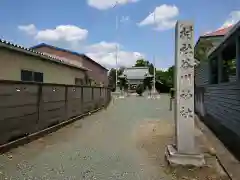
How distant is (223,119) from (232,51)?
264 cm

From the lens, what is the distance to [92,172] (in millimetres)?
5016

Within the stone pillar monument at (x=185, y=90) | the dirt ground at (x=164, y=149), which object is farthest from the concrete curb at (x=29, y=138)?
the stone pillar monument at (x=185, y=90)

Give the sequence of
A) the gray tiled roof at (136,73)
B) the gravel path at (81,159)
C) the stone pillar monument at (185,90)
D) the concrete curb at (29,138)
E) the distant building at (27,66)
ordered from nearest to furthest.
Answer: the gravel path at (81,159) → the stone pillar monument at (185,90) → the concrete curb at (29,138) → the distant building at (27,66) → the gray tiled roof at (136,73)

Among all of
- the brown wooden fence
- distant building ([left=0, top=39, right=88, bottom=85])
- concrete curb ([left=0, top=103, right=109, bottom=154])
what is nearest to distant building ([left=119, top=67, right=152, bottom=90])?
distant building ([left=0, top=39, right=88, bottom=85])

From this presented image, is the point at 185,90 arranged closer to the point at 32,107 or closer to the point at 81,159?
the point at 81,159

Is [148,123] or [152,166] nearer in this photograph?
[152,166]

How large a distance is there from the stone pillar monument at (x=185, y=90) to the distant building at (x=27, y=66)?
21.4ft

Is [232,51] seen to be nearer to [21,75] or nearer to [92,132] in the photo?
[92,132]

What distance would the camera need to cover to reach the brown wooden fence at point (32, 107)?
246 inches

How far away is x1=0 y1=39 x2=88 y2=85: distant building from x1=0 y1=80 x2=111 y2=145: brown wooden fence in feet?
6.79

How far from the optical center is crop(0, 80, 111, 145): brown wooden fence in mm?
6254

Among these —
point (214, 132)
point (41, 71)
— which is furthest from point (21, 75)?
point (214, 132)

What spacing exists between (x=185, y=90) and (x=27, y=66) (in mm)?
8375

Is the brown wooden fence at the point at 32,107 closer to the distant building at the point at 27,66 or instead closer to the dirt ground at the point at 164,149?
the distant building at the point at 27,66
